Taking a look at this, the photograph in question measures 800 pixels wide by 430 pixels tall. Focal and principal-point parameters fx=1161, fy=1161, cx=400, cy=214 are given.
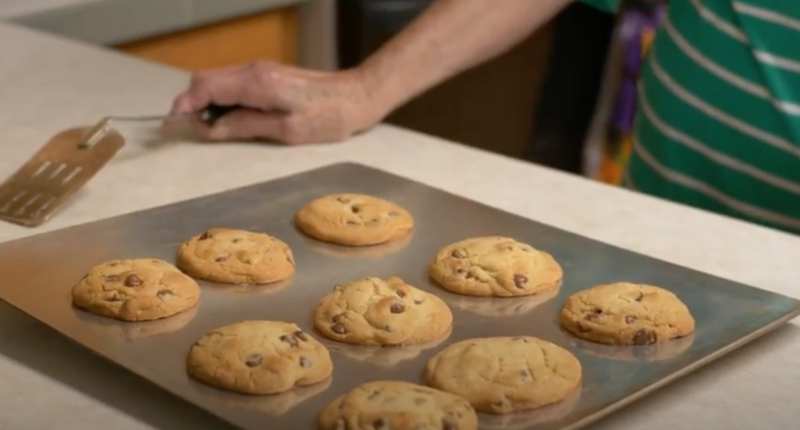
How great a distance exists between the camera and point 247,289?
2.74 ft

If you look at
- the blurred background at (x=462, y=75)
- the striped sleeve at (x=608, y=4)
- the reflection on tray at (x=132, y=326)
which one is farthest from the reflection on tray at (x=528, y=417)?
the blurred background at (x=462, y=75)

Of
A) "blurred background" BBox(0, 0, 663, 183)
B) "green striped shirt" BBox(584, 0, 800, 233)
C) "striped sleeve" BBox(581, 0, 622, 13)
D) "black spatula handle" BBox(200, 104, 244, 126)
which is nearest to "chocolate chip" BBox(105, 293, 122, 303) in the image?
"black spatula handle" BBox(200, 104, 244, 126)

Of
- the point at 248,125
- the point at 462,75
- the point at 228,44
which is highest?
the point at 248,125

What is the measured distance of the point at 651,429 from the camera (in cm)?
69

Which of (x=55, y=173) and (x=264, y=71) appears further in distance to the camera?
(x=264, y=71)

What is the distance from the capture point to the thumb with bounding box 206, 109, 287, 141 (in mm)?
1187

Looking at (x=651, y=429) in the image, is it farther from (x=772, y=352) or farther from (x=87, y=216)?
(x=87, y=216)

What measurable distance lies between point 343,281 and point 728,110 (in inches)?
21.4

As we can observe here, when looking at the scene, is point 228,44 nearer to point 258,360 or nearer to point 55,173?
point 55,173

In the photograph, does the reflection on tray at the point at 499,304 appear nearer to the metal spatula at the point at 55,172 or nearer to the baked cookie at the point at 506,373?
the baked cookie at the point at 506,373

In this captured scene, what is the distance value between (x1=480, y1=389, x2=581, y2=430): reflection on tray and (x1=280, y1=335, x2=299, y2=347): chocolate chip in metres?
0.13

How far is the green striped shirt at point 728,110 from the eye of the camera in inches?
45.9

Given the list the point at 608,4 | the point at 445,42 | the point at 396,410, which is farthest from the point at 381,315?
the point at 608,4

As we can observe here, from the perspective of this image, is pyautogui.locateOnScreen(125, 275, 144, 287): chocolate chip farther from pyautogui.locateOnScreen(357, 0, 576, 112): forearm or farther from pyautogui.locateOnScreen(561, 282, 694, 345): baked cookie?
pyautogui.locateOnScreen(357, 0, 576, 112): forearm
